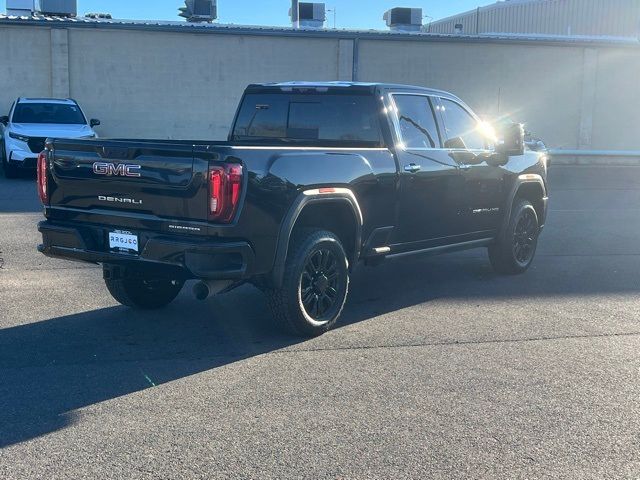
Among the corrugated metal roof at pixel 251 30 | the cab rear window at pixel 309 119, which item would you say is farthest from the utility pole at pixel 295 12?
the cab rear window at pixel 309 119

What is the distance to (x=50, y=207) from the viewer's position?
625 centimetres

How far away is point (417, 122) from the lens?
7508 millimetres

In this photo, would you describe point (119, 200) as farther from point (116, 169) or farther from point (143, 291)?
point (143, 291)

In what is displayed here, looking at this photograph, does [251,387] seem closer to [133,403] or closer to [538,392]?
[133,403]

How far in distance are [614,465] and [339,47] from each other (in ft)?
78.2

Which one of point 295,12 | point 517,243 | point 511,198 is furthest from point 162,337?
point 295,12

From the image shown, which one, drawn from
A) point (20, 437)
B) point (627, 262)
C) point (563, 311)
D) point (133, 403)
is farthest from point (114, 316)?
point (627, 262)

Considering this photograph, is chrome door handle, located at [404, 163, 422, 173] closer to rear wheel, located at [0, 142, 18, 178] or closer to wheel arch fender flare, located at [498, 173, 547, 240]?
wheel arch fender flare, located at [498, 173, 547, 240]

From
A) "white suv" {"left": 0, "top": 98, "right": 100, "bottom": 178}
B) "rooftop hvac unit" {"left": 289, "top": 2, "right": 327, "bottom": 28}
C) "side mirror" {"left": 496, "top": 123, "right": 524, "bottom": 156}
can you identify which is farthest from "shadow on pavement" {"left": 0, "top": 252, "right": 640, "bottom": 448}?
"rooftop hvac unit" {"left": 289, "top": 2, "right": 327, "bottom": 28}

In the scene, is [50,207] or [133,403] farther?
[50,207]

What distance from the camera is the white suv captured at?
59.0ft

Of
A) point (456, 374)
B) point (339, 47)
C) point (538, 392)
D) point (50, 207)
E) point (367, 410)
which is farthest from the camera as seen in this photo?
point (339, 47)

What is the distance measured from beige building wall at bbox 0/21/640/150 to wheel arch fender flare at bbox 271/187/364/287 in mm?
19866

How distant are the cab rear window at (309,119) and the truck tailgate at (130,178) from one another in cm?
200
